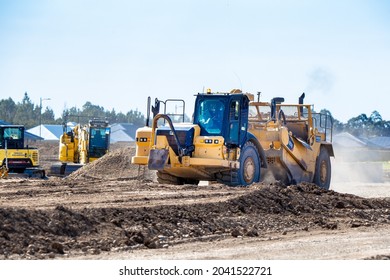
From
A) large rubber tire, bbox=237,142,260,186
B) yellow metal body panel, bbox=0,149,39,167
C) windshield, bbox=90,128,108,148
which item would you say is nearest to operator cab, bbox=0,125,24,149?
yellow metal body panel, bbox=0,149,39,167

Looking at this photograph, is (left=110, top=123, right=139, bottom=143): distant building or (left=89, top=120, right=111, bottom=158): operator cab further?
(left=110, top=123, right=139, bottom=143): distant building

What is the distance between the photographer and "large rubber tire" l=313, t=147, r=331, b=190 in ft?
96.6

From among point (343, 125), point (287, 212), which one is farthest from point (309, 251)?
point (343, 125)

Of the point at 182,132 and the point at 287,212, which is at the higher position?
the point at 182,132

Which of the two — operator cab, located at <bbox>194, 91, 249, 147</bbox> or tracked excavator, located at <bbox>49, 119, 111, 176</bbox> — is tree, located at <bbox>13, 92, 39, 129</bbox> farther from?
operator cab, located at <bbox>194, 91, 249, 147</bbox>

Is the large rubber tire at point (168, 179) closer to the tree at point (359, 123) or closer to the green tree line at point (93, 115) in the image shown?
the green tree line at point (93, 115)

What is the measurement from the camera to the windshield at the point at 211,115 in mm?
24297

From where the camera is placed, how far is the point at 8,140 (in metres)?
38.9

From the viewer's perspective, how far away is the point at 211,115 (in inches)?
961

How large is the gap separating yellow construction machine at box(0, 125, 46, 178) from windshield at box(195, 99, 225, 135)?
14.4 metres

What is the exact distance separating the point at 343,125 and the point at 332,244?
119m

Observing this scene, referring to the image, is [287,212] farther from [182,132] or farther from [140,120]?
[140,120]

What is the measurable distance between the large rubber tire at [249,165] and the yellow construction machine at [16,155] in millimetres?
14255

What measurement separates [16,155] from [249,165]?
1560 centimetres
